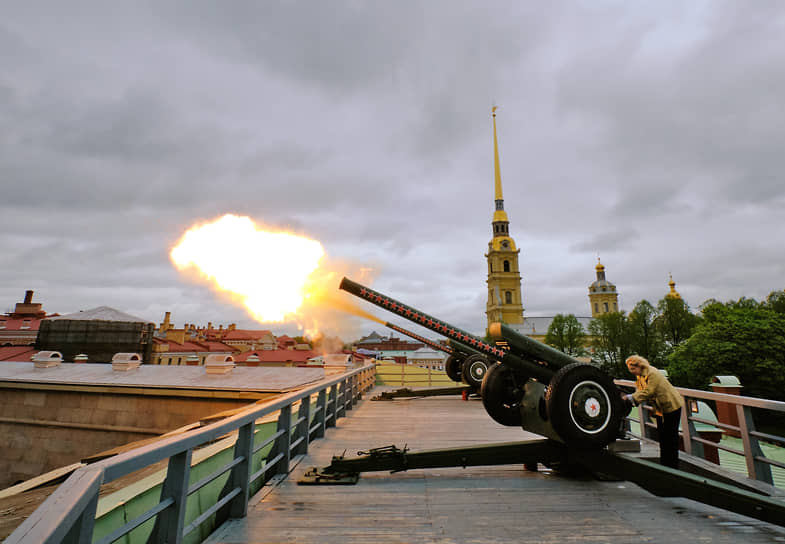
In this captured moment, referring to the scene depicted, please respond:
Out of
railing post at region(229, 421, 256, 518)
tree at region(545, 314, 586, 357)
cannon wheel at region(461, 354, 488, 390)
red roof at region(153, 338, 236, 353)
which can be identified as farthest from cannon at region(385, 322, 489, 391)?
tree at region(545, 314, 586, 357)

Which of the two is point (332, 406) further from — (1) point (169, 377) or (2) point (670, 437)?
(1) point (169, 377)

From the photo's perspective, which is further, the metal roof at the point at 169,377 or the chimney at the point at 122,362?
the chimney at the point at 122,362

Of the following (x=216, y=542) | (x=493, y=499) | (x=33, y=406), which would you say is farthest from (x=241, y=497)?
(x=33, y=406)

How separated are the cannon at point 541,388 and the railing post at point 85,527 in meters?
4.22

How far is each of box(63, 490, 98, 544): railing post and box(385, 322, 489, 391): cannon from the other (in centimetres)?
994

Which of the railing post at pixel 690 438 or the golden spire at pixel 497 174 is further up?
the golden spire at pixel 497 174

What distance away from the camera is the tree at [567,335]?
216 feet

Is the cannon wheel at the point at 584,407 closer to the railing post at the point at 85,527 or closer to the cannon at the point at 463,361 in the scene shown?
the railing post at the point at 85,527

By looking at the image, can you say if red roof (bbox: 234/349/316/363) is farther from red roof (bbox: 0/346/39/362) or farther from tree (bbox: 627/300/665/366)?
tree (bbox: 627/300/665/366)

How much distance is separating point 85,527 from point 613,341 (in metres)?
64.6

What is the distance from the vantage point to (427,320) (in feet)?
22.4

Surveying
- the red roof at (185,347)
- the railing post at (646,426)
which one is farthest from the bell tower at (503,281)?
the railing post at (646,426)

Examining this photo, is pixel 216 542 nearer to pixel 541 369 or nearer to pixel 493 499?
pixel 493 499

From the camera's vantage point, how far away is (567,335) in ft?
217
